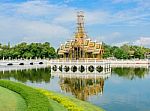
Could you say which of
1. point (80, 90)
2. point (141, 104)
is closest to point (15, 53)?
point (80, 90)

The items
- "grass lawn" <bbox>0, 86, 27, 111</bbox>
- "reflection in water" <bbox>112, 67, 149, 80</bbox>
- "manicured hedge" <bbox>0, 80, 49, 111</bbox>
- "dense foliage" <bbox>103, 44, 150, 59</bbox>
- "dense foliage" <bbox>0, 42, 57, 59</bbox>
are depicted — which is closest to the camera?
"manicured hedge" <bbox>0, 80, 49, 111</bbox>

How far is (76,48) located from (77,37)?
92.9 inches

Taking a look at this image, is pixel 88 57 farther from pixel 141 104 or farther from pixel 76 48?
pixel 141 104

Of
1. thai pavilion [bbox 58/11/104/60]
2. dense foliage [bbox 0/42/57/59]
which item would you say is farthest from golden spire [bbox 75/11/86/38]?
dense foliage [bbox 0/42/57/59]

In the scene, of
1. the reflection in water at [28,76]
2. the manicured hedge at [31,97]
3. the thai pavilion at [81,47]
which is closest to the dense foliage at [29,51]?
the thai pavilion at [81,47]

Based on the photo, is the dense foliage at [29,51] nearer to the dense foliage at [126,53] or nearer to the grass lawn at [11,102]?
the dense foliage at [126,53]

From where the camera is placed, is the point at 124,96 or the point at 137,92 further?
the point at 137,92

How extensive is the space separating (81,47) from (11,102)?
48.3 m

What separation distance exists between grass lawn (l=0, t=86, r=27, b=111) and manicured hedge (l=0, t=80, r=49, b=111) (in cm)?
27

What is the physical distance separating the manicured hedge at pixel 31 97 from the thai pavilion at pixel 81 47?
4295 centimetres

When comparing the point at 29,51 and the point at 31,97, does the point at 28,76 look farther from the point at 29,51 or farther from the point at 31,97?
the point at 29,51

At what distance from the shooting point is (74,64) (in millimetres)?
59312

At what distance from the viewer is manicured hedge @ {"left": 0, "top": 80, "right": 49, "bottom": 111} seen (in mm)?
11972

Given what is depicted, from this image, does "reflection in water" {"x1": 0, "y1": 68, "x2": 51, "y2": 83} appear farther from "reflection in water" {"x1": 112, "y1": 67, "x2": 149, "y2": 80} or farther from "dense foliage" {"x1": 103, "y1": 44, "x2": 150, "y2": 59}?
"dense foliage" {"x1": 103, "y1": 44, "x2": 150, "y2": 59}
